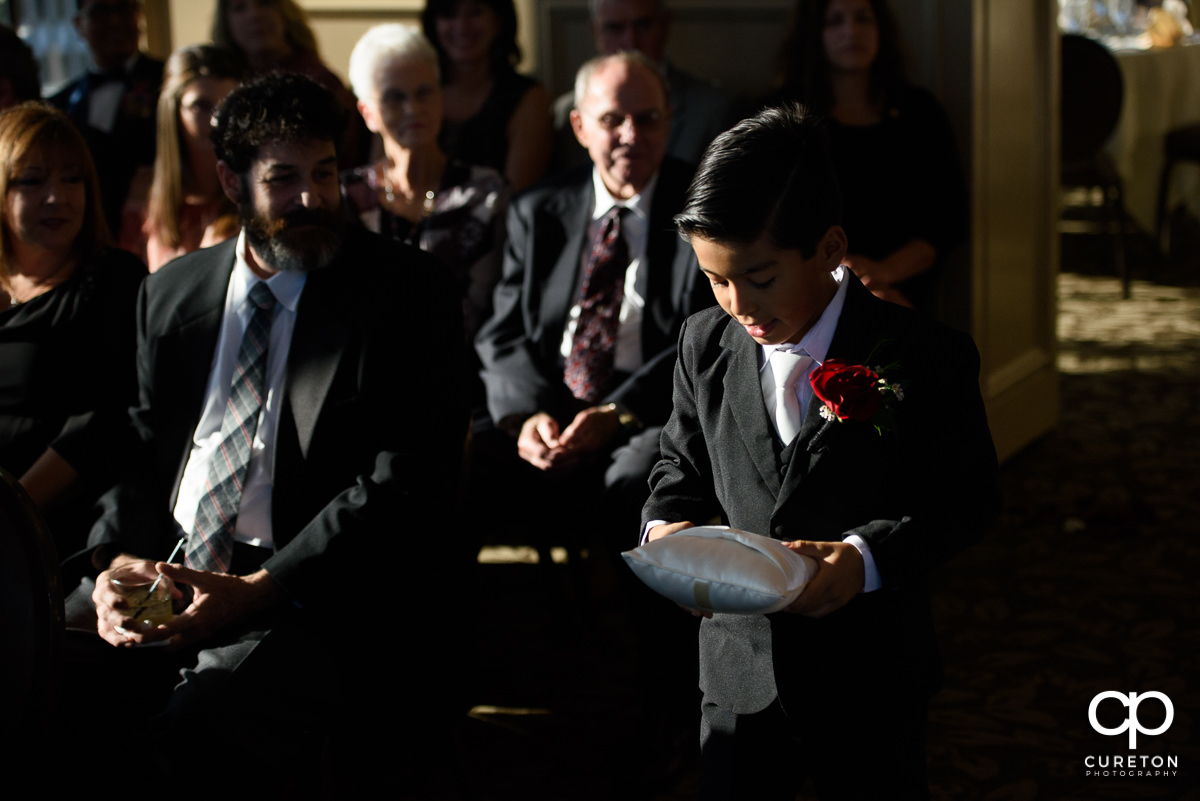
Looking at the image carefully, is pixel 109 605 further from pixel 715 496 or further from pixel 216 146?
pixel 715 496

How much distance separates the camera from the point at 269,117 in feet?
7.02

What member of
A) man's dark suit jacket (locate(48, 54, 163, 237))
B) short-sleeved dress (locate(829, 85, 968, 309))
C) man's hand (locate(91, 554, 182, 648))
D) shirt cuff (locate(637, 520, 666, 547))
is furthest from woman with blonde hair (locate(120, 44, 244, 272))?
shirt cuff (locate(637, 520, 666, 547))

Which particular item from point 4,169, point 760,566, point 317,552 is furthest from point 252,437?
point 760,566

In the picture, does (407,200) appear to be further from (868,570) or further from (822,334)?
(868,570)

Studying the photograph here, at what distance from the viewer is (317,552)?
6.59 feet

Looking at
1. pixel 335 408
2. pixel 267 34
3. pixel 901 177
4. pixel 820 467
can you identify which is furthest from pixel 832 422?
pixel 267 34

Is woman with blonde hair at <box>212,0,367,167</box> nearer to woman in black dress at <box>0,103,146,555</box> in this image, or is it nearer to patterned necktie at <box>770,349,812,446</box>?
woman in black dress at <box>0,103,146,555</box>

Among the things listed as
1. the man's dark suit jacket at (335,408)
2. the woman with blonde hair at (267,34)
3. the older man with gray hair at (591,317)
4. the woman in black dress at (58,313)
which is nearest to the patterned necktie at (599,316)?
the older man with gray hair at (591,317)

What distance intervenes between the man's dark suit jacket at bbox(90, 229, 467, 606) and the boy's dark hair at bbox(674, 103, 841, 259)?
820 millimetres

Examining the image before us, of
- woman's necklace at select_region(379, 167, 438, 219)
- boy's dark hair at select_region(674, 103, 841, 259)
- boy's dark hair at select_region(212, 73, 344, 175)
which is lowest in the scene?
woman's necklace at select_region(379, 167, 438, 219)

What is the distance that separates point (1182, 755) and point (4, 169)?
8.79ft

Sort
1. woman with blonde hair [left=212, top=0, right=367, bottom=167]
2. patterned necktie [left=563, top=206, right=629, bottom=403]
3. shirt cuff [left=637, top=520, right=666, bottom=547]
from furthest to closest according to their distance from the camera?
woman with blonde hair [left=212, top=0, right=367, bottom=167], patterned necktie [left=563, top=206, right=629, bottom=403], shirt cuff [left=637, top=520, right=666, bottom=547]
